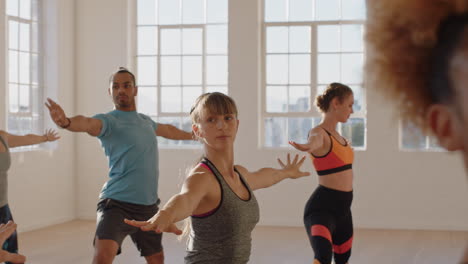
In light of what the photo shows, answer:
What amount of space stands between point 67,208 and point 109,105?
1313mm

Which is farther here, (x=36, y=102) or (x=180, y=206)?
(x=36, y=102)

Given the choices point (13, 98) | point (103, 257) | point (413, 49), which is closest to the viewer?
point (413, 49)

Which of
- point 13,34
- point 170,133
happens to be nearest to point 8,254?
point 170,133

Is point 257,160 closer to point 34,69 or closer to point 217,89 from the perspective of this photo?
point 217,89

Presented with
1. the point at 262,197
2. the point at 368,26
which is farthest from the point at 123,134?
the point at 262,197

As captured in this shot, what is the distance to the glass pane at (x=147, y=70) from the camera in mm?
8336

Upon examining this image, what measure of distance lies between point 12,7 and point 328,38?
3.49 metres

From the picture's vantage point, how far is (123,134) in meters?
3.99

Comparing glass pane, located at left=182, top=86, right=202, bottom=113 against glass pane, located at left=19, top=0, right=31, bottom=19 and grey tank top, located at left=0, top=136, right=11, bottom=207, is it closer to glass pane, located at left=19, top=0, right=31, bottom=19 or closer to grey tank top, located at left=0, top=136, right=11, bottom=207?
glass pane, located at left=19, top=0, right=31, bottom=19

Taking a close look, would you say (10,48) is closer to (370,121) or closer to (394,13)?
(370,121)

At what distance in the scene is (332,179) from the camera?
410cm

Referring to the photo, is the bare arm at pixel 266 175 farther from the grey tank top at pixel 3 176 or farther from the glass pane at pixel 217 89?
the glass pane at pixel 217 89

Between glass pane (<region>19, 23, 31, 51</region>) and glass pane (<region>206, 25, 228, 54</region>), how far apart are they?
80.1 inches

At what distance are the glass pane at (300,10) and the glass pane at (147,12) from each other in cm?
166
